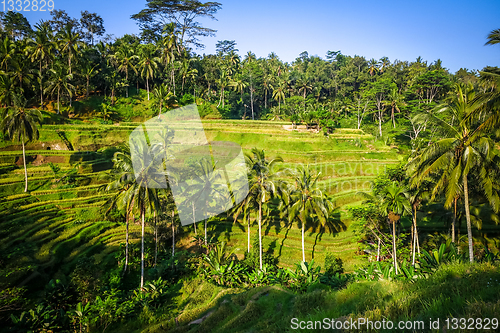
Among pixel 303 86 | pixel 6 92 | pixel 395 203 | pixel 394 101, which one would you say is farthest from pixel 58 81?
pixel 394 101

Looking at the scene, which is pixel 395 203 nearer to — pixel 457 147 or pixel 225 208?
pixel 457 147

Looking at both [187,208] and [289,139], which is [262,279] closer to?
[187,208]

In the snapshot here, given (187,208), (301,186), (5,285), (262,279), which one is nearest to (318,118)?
(301,186)

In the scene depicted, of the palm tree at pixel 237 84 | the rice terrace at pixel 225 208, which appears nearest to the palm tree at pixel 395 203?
the rice terrace at pixel 225 208

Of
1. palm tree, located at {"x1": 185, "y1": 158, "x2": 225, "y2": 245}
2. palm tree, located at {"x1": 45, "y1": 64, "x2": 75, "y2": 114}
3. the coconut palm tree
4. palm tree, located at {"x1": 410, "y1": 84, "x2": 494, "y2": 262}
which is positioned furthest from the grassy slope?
palm tree, located at {"x1": 45, "y1": 64, "x2": 75, "y2": 114}

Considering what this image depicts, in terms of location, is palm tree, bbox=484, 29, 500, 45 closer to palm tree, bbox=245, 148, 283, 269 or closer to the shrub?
palm tree, bbox=245, 148, 283, 269

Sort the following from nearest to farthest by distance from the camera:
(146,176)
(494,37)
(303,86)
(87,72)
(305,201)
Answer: (494,37) → (146,176) → (305,201) → (87,72) → (303,86)
